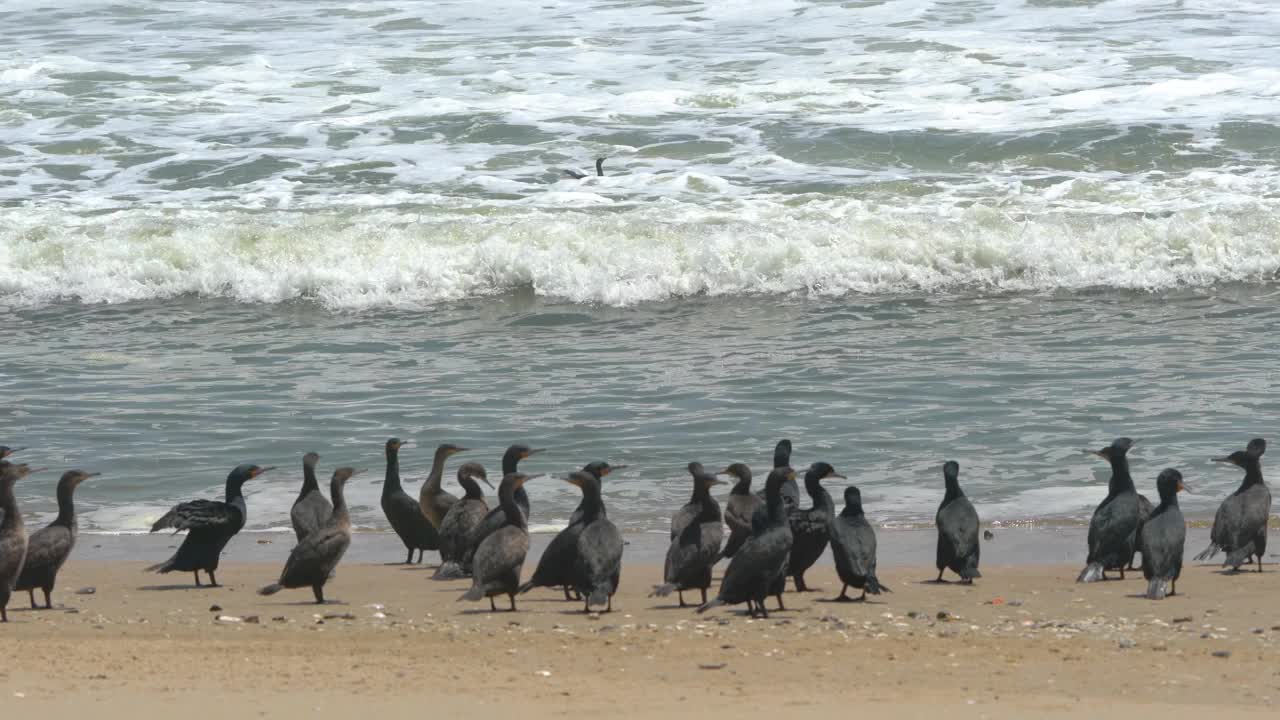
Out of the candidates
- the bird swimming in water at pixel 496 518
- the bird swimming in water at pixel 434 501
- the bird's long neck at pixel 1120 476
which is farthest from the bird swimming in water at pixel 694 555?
the bird's long neck at pixel 1120 476

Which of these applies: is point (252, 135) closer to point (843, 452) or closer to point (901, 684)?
point (843, 452)

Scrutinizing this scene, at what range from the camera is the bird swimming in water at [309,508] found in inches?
378

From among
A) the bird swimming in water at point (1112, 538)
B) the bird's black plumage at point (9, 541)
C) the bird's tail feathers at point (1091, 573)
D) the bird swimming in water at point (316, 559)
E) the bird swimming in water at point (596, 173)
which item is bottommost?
the bird's tail feathers at point (1091, 573)

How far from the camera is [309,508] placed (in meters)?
9.73

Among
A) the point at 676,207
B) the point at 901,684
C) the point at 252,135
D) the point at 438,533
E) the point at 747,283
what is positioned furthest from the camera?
the point at 252,135

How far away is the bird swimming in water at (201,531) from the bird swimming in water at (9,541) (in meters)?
0.85

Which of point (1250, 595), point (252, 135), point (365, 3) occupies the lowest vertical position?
point (1250, 595)

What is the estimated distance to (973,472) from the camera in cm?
1149

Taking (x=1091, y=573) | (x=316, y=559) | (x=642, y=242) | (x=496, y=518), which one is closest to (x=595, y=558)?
(x=496, y=518)

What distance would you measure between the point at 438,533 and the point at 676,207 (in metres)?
11.8

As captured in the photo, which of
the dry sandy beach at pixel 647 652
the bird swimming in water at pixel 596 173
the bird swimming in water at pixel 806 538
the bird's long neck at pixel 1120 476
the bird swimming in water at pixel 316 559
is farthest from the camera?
the bird swimming in water at pixel 596 173

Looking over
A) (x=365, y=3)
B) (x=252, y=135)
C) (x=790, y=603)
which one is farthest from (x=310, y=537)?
(x=365, y=3)

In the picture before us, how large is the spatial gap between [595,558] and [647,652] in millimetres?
1090

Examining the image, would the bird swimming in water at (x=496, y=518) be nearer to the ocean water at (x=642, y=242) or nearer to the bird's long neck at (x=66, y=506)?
the ocean water at (x=642, y=242)
